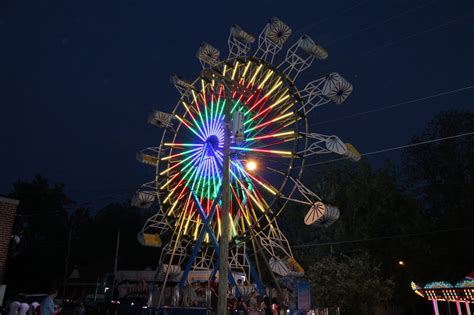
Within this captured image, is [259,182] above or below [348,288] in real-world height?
above


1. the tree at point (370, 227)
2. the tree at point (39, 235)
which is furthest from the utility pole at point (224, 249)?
the tree at point (39, 235)

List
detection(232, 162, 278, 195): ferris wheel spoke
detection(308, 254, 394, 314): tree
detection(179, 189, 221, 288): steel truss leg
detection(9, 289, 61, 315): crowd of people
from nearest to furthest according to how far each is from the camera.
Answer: detection(9, 289, 61, 315): crowd of people → detection(232, 162, 278, 195): ferris wheel spoke → detection(179, 189, 221, 288): steel truss leg → detection(308, 254, 394, 314): tree

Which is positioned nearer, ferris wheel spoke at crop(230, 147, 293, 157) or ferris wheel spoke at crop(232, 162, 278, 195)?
ferris wheel spoke at crop(230, 147, 293, 157)

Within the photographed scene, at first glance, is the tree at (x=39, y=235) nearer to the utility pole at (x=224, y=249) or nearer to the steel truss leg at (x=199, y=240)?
the steel truss leg at (x=199, y=240)

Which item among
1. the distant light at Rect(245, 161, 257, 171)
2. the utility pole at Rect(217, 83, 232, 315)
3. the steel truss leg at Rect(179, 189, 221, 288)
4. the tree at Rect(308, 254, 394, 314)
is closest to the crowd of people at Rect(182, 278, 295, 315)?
the steel truss leg at Rect(179, 189, 221, 288)

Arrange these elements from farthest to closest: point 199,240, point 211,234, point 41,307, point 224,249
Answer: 1. point 199,240
2. point 211,234
3. point 224,249
4. point 41,307

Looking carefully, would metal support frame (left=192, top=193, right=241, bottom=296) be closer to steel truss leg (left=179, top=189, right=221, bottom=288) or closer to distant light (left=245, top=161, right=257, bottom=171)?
steel truss leg (left=179, top=189, right=221, bottom=288)

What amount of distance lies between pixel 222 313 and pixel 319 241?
916 inches

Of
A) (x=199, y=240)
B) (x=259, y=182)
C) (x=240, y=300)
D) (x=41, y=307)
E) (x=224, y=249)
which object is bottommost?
(x=41, y=307)

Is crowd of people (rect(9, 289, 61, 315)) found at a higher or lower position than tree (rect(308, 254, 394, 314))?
lower

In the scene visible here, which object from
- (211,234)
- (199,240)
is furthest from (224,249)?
(199,240)

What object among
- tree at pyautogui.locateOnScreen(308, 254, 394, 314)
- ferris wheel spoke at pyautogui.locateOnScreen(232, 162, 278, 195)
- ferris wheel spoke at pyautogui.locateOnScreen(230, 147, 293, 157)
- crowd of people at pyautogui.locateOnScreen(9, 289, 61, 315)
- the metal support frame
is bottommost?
crowd of people at pyautogui.locateOnScreen(9, 289, 61, 315)

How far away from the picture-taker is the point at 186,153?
22.4 meters

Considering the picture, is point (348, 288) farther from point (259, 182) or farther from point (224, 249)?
point (224, 249)
